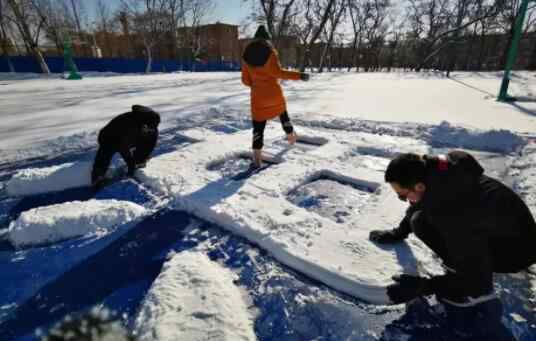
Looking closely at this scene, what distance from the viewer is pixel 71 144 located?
4.12 meters

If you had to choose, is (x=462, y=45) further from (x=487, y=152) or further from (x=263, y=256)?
(x=263, y=256)

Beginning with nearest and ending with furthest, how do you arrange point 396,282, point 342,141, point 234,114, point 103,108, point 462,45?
point 396,282
point 342,141
point 234,114
point 103,108
point 462,45

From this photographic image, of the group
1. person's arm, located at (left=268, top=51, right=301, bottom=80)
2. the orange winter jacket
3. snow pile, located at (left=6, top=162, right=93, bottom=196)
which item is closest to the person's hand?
the orange winter jacket

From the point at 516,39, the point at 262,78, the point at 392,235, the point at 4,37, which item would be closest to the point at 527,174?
the point at 392,235

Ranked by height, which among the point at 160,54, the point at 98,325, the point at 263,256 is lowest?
the point at 263,256

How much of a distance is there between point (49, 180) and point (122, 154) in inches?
29.0

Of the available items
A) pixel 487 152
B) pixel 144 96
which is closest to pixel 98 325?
pixel 487 152

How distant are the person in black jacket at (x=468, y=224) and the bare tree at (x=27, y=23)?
24.2 m

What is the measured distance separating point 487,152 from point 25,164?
572 centimetres

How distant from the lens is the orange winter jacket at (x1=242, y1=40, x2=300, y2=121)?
2945 mm

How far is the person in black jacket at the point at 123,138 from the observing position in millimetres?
2857

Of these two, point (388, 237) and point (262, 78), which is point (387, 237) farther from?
point (262, 78)

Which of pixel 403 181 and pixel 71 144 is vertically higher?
pixel 403 181

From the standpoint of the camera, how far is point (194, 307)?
4.71 ft
